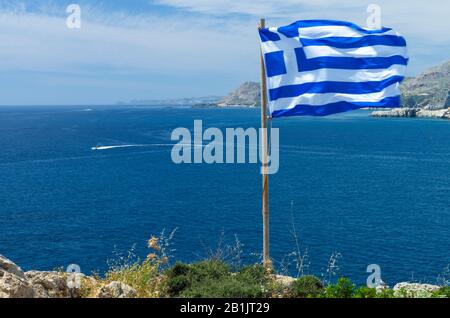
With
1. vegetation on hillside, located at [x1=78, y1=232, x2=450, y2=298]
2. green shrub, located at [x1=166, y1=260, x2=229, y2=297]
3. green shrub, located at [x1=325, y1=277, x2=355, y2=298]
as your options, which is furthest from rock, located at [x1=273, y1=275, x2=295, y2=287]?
green shrub, located at [x1=325, y1=277, x2=355, y2=298]

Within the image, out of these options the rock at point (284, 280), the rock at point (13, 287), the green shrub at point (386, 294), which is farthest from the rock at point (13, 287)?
the green shrub at point (386, 294)

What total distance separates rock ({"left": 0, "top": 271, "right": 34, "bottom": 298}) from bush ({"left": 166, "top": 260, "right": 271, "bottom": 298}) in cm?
257

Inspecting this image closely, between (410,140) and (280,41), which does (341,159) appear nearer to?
(410,140)

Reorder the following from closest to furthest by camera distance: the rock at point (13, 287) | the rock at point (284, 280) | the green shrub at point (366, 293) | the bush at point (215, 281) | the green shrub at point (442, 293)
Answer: the rock at point (13, 287) → the green shrub at point (366, 293) → the green shrub at point (442, 293) → the bush at point (215, 281) → the rock at point (284, 280)

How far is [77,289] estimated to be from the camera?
29.7 feet

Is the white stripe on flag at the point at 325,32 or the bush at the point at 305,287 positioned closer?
the bush at the point at 305,287

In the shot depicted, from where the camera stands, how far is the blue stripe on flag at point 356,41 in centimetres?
1137

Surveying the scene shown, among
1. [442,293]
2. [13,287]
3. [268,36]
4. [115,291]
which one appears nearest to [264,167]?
[268,36]

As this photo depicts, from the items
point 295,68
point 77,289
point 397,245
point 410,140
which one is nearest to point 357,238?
point 397,245

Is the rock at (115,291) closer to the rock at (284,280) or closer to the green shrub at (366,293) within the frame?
the rock at (284,280)

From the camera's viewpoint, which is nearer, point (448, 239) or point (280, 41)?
point (280, 41)
